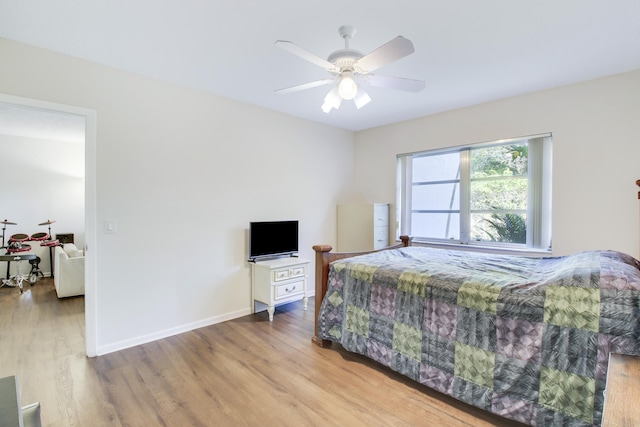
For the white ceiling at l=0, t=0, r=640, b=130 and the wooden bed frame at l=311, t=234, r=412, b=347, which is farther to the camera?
the wooden bed frame at l=311, t=234, r=412, b=347

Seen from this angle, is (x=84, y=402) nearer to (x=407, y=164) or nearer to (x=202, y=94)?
(x=202, y=94)

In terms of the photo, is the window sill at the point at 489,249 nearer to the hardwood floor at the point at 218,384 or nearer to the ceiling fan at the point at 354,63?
the hardwood floor at the point at 218,384

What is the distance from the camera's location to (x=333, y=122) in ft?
14.8

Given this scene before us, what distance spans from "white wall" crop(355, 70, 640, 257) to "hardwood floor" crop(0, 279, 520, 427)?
2.20 meters

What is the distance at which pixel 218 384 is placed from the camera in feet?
7.30

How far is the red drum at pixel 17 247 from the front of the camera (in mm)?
5184

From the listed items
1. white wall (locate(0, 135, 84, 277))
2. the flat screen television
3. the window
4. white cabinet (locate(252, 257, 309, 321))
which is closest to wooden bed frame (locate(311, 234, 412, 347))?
white cabinet (locate(252, 257, 309, 321))

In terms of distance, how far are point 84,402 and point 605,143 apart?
4.73 metres

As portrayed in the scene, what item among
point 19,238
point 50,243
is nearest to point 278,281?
point 50,243

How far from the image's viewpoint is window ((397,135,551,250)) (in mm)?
3365

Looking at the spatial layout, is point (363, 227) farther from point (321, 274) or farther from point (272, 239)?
point (321, 274)

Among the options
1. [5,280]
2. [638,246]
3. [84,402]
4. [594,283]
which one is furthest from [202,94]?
[5,280]

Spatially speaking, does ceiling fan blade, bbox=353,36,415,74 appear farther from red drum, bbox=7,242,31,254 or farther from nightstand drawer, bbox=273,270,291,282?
red drum, bbox=7,242,31,254

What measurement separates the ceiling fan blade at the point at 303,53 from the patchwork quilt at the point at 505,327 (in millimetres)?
1536
